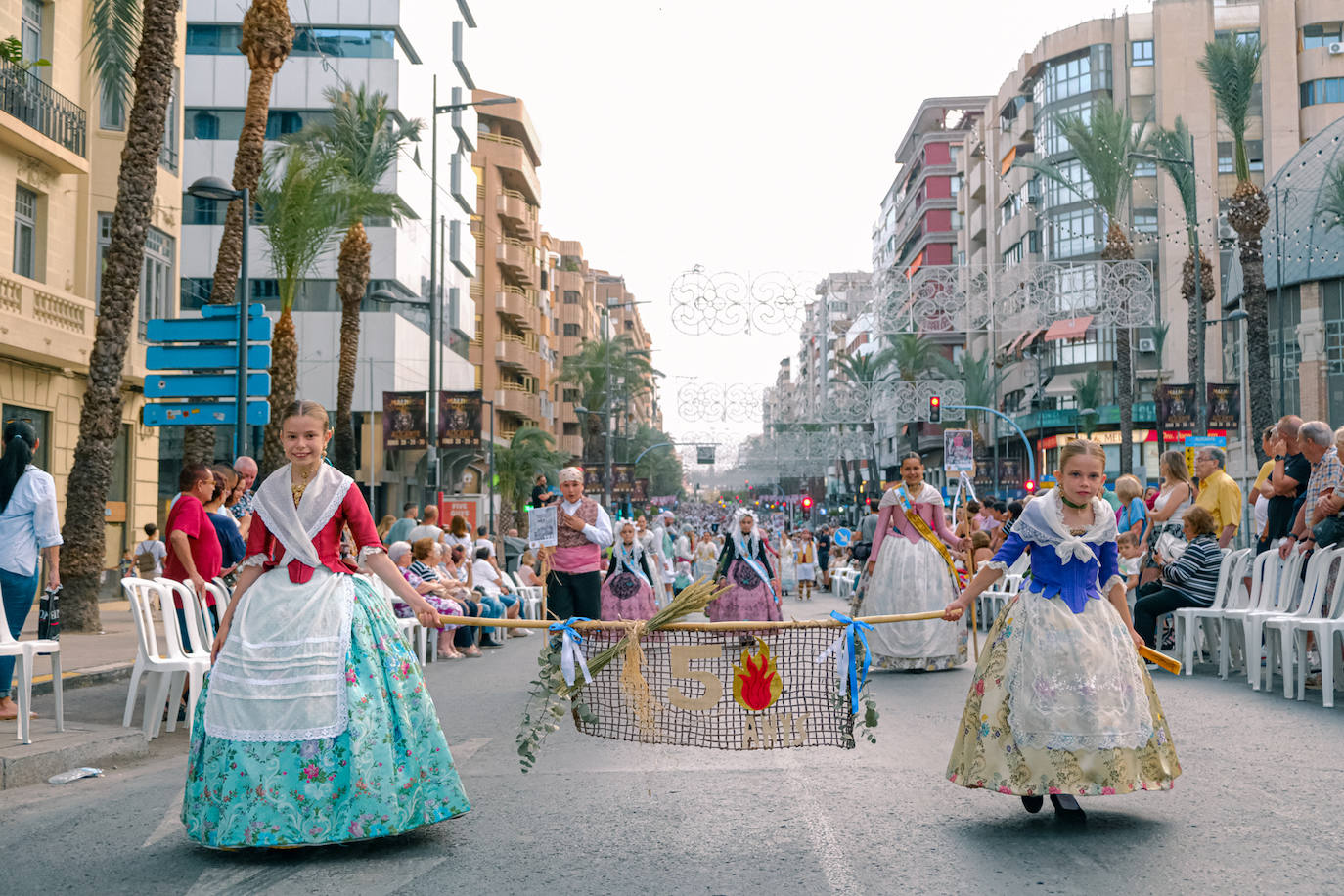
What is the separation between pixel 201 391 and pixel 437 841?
14.9 metres

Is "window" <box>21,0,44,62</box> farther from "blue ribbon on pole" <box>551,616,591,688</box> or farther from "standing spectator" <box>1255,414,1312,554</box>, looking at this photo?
"blue ribbon on pole" <box>551,616,591,688</box>

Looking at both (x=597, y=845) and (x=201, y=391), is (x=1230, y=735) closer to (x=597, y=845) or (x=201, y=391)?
(x=597, y=845)

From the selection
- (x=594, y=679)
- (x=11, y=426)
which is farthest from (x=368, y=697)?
(x=11, y=426)

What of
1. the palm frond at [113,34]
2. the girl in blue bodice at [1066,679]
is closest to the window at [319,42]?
the palm frond at [113,34]

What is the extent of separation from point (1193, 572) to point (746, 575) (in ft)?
16.3

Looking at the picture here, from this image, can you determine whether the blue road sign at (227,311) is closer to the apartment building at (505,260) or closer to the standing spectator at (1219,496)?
the standing spectator at (1219,496)

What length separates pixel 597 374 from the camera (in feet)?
275

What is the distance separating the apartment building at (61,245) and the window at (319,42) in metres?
19.4

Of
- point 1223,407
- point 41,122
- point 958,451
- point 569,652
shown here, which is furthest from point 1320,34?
point 569,652

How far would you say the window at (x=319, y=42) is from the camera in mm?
45656

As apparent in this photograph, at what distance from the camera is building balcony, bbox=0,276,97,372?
21.7 meters

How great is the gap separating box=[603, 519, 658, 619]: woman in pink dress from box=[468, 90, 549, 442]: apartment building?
5193cm

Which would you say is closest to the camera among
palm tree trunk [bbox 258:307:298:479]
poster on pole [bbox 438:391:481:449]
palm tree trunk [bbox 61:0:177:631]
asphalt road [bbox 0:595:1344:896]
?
asphalt road [bbox 0:595:1344:896]

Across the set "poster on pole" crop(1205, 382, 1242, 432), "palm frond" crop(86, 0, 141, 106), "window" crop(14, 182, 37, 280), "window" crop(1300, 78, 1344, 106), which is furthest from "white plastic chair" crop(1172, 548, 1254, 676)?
"window" crop(1300, 78, 1344, 106)
